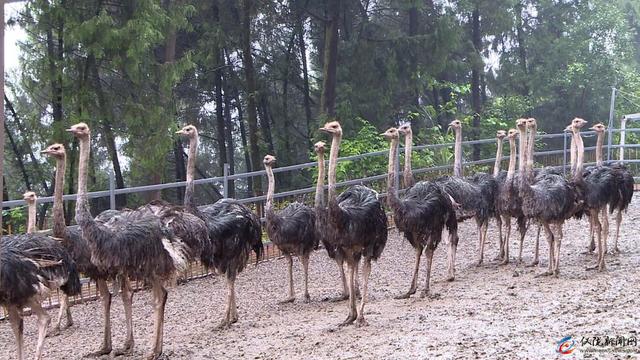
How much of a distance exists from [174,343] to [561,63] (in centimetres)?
2107

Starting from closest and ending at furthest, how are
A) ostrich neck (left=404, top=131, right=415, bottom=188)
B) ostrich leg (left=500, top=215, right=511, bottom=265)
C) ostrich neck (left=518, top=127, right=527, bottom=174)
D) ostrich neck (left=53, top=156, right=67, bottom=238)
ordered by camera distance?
ostrich neck (left=53, top=156, right=67, bottom=238) → ostrich neck (left=518, top=127, right=527, bottom=174) → ostrich neck (left=404, top=131, right=415, bottom=188) → ostrich leg (left=500, top=215, right=511, bottom=265)

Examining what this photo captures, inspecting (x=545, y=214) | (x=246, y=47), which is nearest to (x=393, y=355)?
(x=545, y=214)

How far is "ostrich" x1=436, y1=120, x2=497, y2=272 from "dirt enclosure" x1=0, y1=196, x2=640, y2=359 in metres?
0.36

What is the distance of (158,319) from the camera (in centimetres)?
654

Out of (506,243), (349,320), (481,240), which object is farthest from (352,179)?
(349,320)

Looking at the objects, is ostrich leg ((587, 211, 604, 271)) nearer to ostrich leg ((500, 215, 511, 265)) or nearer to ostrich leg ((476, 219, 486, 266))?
ostrich leg ((500, 215, 511, 265))

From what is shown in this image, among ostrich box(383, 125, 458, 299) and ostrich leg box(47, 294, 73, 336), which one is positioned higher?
ostrich box(383, 125, 458, 299)

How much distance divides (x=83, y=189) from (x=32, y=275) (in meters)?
1.00

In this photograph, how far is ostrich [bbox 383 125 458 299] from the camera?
330 inches

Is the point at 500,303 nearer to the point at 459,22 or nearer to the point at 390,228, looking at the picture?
the point at 390,228

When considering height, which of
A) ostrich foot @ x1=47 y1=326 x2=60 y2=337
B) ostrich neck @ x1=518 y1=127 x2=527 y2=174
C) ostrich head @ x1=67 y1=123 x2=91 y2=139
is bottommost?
ostrich foot @ x1=47 y1=326 x2=60 y2=337

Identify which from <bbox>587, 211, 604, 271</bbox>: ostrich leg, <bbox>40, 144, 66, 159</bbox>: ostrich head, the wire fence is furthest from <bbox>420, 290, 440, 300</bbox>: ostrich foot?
<bbox>40, 144, 66, 159</bbox>: ostrich head

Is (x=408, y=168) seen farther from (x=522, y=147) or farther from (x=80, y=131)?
(x=80, y=131)

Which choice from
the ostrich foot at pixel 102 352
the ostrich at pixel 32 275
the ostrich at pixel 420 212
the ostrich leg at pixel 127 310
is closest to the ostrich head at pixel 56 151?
the ostrich at pixel 32 275
